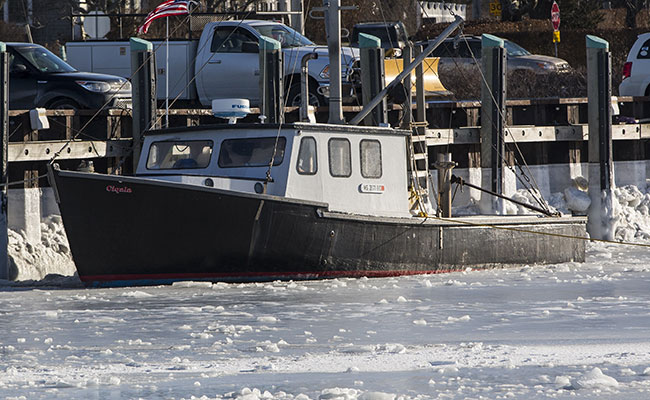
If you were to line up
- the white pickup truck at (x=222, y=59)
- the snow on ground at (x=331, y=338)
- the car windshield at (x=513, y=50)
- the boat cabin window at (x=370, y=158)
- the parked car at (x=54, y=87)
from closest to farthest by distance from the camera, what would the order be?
1. the snow on ground at (x=331, y=338)
2. the boat cabin window at (x=370, y=158)
3. the parked car at (x=54, y=87)
4. the white pickup truck at (x=222, y=59)
5. the car windshield at (x=513, y=50)

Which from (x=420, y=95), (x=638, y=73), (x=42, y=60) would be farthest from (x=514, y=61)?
(x=42, y=60)

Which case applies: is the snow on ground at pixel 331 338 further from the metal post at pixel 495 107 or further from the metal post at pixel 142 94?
the metal post at pixel 495 107

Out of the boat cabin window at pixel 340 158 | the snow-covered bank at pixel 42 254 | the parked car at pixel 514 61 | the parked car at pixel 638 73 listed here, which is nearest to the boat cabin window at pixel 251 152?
the boat cabin window at pixel 340 158

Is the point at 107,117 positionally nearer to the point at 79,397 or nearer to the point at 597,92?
the point at 597,92

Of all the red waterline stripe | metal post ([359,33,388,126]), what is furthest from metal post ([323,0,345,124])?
the red waterline stripe

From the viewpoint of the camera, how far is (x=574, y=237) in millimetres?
17250

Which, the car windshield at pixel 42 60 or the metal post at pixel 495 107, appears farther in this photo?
the car windshield at pixel 42 60

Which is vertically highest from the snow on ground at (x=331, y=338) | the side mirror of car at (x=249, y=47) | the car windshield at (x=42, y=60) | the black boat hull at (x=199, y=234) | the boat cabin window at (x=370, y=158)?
the side mirror of car at (x=249, y=47)

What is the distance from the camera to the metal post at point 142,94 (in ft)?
53.9

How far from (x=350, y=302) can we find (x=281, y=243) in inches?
66.9

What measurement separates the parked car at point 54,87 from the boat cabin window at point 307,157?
520 cm

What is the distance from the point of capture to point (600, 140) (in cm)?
1972

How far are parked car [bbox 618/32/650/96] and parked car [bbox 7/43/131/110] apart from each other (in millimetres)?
9364

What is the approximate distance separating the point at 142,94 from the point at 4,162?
219cm
